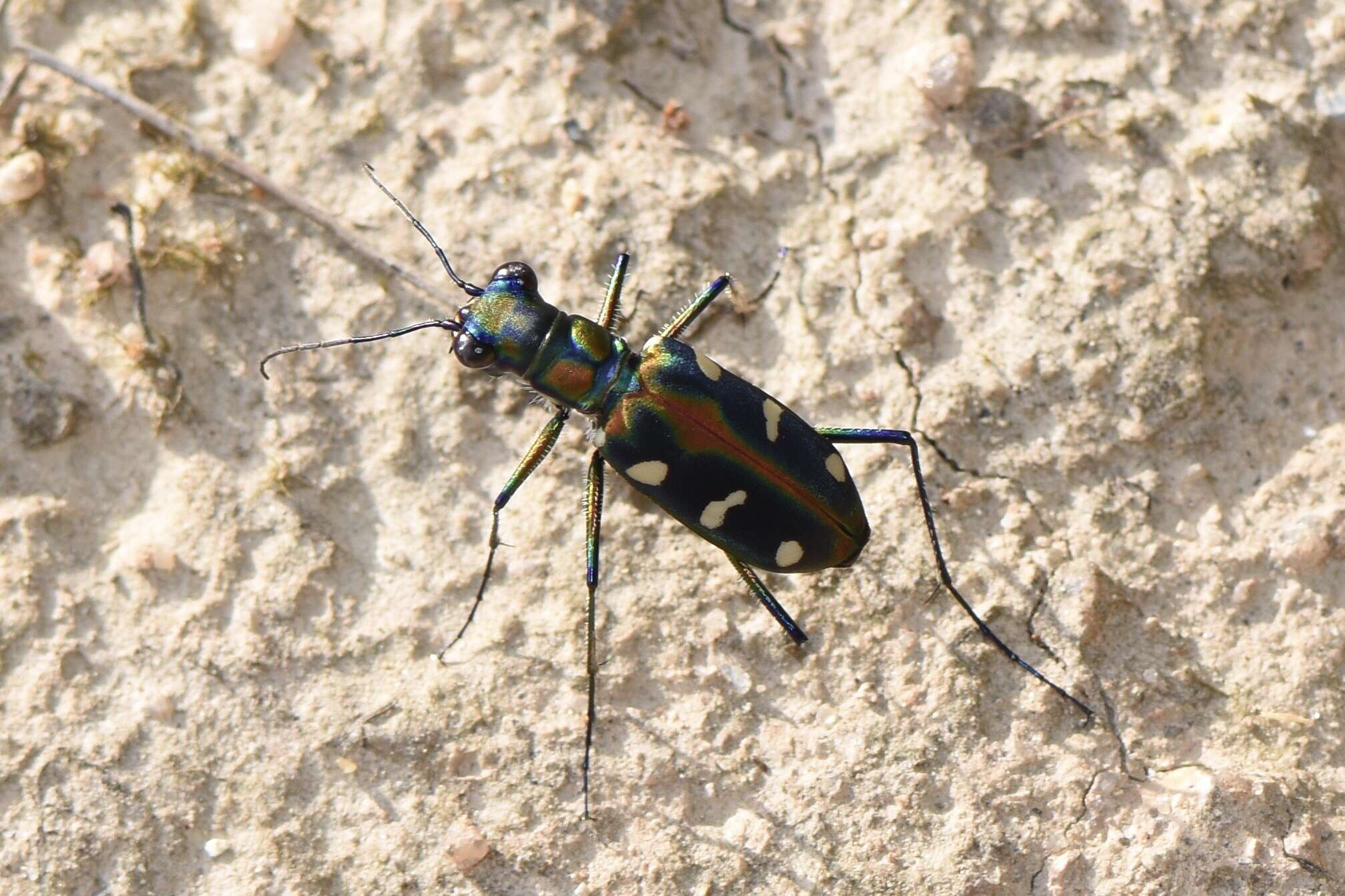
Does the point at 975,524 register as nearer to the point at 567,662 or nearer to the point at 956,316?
the point at 956,316

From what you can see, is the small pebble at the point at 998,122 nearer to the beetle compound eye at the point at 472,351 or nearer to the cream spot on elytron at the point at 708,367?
the cream spot on elytron at the point at 708,367

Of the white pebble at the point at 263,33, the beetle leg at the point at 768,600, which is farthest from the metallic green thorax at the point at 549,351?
the white pebble at the point at 263,33

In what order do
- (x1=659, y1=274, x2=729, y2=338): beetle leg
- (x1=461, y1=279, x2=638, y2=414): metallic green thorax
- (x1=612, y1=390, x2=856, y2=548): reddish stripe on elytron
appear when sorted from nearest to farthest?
(x1=612, y1=390, x2=856, y2=548): reddish stripe on elytron < (x1=461, y1=279, x2=638, y2=414): metallic green thorax < (x1=659, y1=274, x2=729, y2=338): beetle leg

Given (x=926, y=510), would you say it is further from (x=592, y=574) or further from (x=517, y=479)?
(x=517, y=479)

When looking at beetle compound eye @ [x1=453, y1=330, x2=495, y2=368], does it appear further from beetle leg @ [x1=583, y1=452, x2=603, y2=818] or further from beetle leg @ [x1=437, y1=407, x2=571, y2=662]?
beetle leg @ [x1=583, y1=452, x2=603, y2=818]

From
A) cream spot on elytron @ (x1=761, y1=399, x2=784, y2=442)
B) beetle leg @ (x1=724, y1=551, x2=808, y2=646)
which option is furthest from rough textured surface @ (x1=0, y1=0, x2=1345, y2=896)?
cream spot on elytron @ (x1=761, y1=399, x2=784, y2=442)

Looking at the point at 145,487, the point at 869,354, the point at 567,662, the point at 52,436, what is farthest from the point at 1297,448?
the point at 52,436

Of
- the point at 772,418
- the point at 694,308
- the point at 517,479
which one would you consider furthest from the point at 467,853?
the point at 694,308
